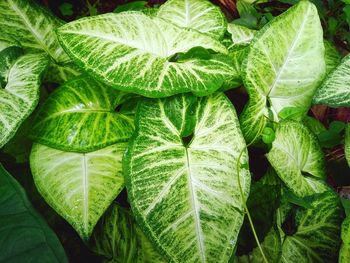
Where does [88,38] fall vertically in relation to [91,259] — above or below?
above

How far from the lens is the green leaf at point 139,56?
2.39 feet

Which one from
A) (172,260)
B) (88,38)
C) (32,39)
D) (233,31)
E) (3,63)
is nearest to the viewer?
(172,260)

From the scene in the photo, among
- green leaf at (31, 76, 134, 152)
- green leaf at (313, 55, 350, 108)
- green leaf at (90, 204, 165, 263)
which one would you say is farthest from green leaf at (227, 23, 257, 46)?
green leaf at (90, 204, 165, 263)

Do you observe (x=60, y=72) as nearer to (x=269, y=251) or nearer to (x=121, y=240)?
(x=121, y=240)

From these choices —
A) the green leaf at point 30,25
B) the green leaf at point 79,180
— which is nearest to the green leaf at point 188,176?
the green leaf at point 79,180

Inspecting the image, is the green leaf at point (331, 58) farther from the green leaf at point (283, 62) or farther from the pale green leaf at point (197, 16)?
the pale green leaf at point (197, 16)

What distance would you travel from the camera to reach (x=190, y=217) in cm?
71

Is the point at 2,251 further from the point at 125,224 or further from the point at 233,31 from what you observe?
the point at 233,31

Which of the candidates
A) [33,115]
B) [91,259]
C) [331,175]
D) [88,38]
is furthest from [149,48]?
[331,175]

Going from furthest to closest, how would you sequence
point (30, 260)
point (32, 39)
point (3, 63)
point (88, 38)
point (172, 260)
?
point (32, 39)
point (3, 63)
point (88, 38)
point (172, 260)
point (30, 260)

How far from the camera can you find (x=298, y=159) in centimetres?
92

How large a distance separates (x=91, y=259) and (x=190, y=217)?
0.40 m

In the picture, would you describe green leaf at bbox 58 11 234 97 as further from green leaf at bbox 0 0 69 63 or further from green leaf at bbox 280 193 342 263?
green leaf at bbox 280 193 342 263

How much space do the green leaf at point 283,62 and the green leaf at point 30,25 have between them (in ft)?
2.02
